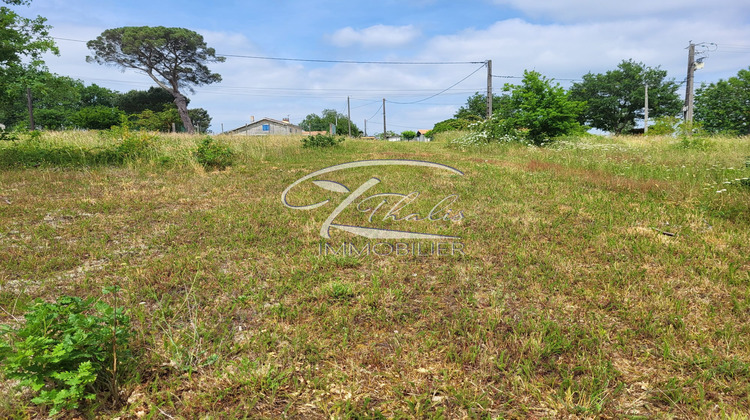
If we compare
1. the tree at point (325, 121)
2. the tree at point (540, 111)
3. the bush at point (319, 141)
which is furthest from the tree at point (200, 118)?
the tree at point (540, 111)

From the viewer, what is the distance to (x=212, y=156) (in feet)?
35.3

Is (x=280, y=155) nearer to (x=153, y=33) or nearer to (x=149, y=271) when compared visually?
(x=149, y=271)

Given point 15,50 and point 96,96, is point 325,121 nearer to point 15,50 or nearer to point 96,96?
point 96,96

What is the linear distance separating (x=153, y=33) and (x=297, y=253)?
42.0 m

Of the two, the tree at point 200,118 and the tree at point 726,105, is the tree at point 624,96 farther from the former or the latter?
the tree at point 200,118


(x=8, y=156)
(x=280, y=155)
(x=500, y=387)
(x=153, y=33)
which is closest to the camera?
(x=500, y=387)

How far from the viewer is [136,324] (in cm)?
283

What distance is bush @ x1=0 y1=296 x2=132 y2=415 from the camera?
1.82 meters

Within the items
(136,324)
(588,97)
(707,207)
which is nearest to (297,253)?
(136,324)

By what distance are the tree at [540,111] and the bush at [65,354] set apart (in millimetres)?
18967

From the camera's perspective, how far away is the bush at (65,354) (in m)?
1.82

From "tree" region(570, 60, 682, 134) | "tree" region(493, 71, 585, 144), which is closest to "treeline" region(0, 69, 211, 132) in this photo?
"tree" region(493, 71, 585, 144)

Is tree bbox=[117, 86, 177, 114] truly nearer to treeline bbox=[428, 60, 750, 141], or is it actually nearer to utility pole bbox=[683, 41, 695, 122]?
treeline bbox=[428, 60, 750, 141]

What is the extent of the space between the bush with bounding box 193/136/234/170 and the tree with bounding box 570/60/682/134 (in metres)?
50.1
